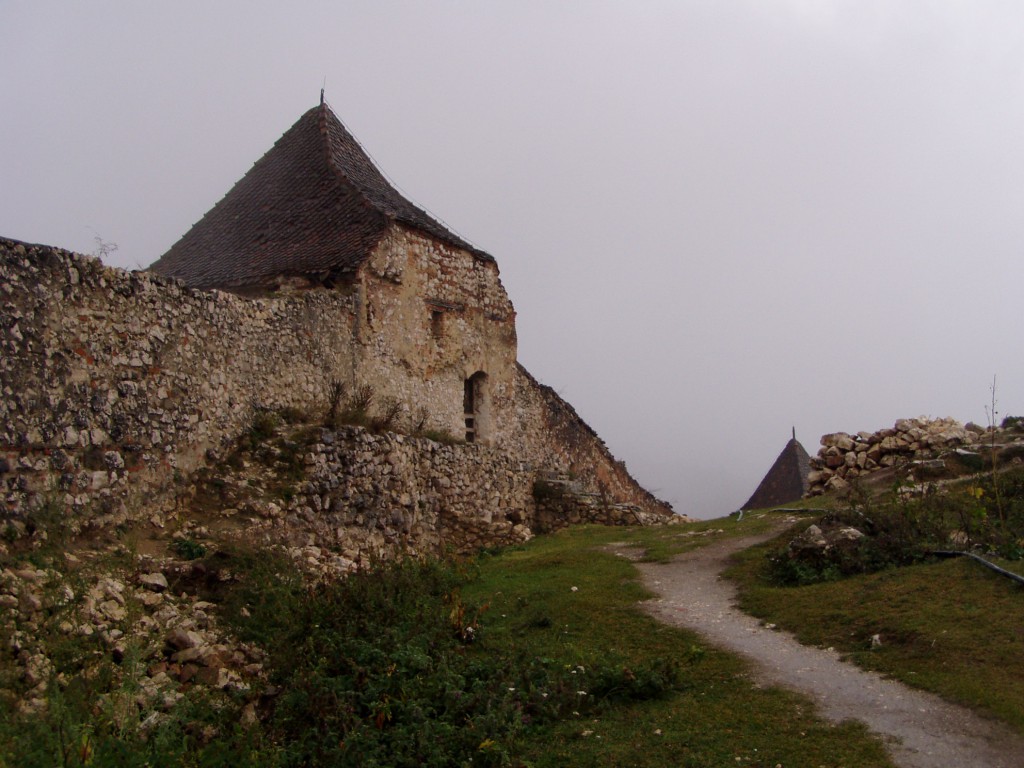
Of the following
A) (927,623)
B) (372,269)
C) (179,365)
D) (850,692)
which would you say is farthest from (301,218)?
(850,692)

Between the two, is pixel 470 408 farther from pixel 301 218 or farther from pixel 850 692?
pixel 850 692

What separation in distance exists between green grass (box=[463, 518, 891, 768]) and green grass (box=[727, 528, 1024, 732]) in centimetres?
98

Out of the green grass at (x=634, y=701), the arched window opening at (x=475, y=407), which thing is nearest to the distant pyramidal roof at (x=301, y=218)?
the arched window opening at (x=475, y=407)

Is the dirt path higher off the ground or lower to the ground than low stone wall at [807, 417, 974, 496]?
lower

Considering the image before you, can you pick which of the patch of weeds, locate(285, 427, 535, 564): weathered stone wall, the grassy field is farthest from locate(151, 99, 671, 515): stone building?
the grassy field

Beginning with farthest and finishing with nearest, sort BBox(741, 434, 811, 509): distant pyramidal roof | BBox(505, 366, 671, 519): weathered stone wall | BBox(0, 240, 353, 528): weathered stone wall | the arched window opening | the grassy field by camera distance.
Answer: BBox(741, 434, 811, 509): distant pyramidal roof → BBox(505, 366, 671, 519): weathered stone wall → the arched window opening → BBox(0, 240, 353, 528): weathered stone wall → the grassy field

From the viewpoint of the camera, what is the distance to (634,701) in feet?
23.3

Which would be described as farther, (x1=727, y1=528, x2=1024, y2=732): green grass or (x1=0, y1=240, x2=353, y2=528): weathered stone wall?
(x1=0, y1=240, x2=353, y2=528): weathered stone wall

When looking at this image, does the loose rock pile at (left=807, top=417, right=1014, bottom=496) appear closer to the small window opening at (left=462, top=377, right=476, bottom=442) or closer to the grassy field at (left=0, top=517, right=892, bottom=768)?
the small window opening at (left=462, top=377, right=476, bottom=442)

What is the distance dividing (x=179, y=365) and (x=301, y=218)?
6.54 meters

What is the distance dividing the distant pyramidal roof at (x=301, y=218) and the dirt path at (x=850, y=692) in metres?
7.81

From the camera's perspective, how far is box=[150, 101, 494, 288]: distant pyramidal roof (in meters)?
14.9

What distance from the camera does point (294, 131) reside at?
61.0 ft

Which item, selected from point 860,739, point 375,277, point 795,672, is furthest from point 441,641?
point 375,277
